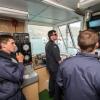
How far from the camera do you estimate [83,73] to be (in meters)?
1.19

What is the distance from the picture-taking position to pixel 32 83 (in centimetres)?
246

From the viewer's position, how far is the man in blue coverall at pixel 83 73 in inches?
45.3

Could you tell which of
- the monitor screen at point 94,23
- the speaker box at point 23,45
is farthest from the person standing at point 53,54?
the monitor screen at point 94,23

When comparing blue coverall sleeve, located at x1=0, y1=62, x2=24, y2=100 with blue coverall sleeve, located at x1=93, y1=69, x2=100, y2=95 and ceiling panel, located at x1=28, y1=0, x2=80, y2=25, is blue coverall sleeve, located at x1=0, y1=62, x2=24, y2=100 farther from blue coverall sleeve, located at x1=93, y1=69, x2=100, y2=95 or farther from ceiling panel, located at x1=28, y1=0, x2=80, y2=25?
ceiling panel, located at x1=28, y1=0, x2=80, y2=25

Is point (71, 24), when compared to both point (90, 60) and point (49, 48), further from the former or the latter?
point (90, 60)

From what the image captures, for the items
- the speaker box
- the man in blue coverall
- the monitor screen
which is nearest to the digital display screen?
the monitor screen

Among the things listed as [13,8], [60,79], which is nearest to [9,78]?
[60,79]

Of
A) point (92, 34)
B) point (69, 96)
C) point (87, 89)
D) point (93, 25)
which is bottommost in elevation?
point (69, 96)

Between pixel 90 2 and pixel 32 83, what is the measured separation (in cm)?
169

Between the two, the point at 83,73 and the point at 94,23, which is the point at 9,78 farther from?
the point at 94,23

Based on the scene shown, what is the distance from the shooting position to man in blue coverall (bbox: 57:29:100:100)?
115cm

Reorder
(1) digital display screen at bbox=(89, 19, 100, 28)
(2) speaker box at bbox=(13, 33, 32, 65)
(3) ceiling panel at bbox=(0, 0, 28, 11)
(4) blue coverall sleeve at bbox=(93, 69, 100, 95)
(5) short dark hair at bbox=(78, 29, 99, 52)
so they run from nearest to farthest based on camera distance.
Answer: (4) blue coverall sleeve at bbox=(93, 69, 100, 95) → (5) short dark hair at bbox=(78, 29, 99, 52) → (3) ceiling panel at bbox=(0, 0, 28, 11) → (2) speaker box at bbox=(13, 33, 32, 65) → (1) digital display screen at bbox=(89, 19, 100, 28)

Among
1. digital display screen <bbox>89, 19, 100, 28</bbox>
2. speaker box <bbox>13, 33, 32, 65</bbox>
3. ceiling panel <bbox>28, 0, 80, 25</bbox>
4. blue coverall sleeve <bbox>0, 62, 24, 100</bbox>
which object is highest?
ceiling panel <bbox>28, 0, 80, 25</bbox>

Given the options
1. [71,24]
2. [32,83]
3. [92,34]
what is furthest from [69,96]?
[71,24]
